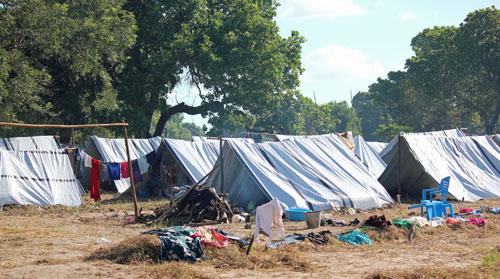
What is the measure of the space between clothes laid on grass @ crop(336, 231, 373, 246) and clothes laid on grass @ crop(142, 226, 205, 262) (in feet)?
7.90

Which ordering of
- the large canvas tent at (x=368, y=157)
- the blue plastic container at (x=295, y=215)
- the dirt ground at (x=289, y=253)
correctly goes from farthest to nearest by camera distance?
the large canvas tent at (x=368, y=157)
the blue plastic container at (x=295, y=215)
the dirt ground at (x=289, y=253)

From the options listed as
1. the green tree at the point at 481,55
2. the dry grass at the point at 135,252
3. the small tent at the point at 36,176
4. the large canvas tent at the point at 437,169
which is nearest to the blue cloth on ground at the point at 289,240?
Answer: the dry grass at the point at 135,252

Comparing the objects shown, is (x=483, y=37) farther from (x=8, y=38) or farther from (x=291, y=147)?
(x=8, y=38)

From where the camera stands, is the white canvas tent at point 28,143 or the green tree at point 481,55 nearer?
the white canvas tent at point 28,143

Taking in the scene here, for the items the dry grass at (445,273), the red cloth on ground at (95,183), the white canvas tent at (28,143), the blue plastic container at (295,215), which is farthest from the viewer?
the red cloth on ground at (95,183)

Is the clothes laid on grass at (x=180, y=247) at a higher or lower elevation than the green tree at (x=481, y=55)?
lower

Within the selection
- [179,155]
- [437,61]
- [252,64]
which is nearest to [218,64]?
[252,64]

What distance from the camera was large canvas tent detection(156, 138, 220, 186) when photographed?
16.6 m

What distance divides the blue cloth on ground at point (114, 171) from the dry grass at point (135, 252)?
10.2m

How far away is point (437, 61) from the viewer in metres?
37.3

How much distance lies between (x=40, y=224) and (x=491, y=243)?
26.5 ft

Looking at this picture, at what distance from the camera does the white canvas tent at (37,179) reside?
13.5 metres

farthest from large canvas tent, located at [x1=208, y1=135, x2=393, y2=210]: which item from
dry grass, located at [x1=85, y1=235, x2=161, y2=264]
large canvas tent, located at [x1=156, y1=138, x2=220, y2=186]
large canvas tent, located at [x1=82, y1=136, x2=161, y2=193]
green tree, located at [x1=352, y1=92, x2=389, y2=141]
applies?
green tree, located at [x1=352, y1=92, x2=389, y2=141]

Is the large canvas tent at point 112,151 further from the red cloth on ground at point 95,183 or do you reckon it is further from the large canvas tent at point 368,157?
the large canvas tent at point 368,157
